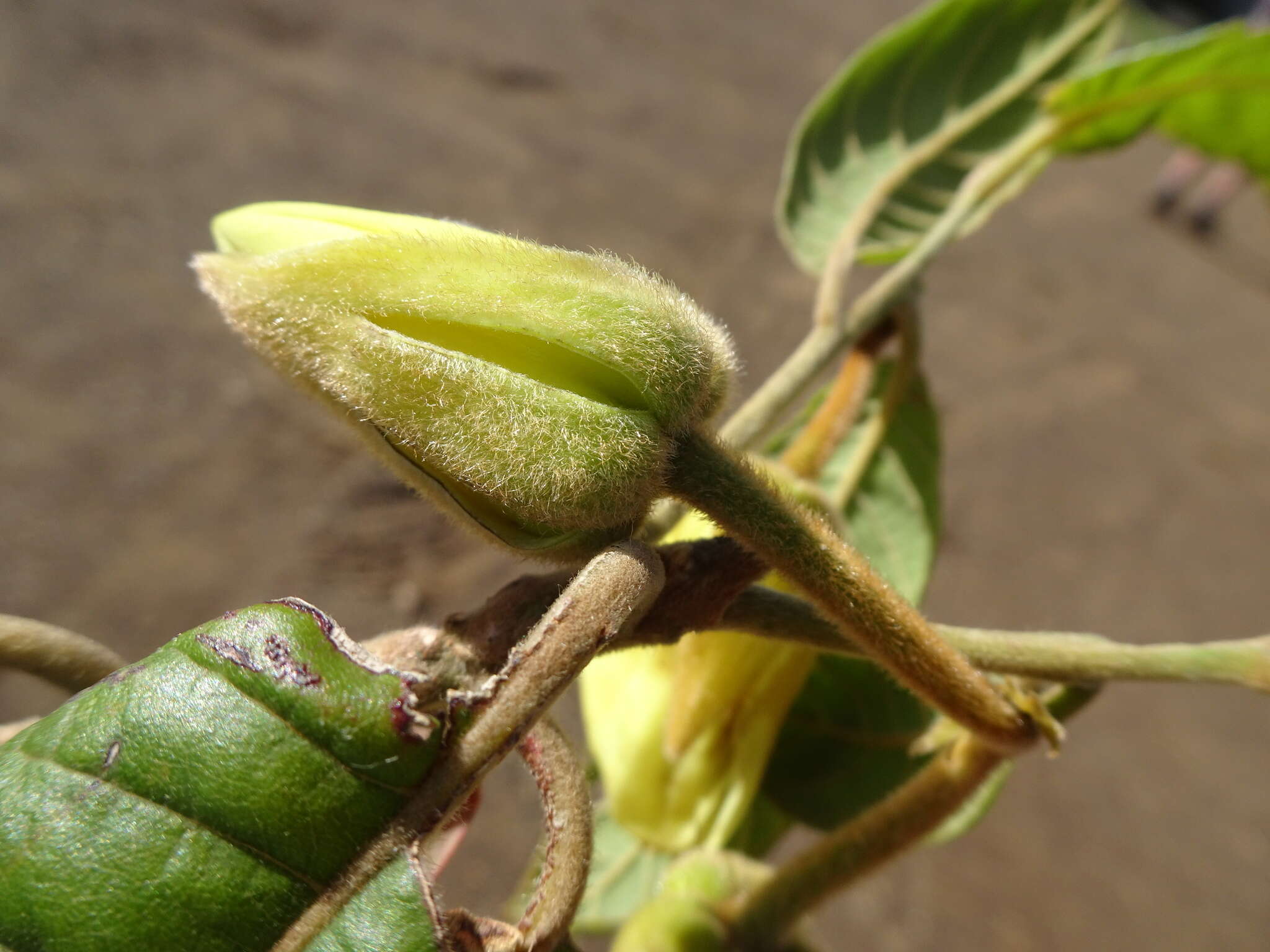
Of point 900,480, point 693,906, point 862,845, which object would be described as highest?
point 900,480

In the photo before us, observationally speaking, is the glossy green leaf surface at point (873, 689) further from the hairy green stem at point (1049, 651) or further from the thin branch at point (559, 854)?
the thin branch at point (559, 854)

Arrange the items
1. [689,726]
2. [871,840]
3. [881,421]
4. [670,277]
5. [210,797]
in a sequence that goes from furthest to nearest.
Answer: [670,277] < [881,421] < [689,726] < [871,840] < [210,797]

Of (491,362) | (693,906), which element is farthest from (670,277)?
(491,362)

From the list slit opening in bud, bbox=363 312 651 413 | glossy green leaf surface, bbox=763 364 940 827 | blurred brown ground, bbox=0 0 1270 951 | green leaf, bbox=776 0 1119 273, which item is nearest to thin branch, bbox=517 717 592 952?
slit opening in bud, bbox=363 312 651 413

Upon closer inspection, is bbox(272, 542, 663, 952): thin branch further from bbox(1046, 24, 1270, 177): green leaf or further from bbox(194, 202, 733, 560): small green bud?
bbox(1046, 24, 1270, 177): green leaf

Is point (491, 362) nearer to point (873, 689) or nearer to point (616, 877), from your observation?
point (873, 689)

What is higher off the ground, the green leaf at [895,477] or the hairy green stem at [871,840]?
the green leaf at [895,477]

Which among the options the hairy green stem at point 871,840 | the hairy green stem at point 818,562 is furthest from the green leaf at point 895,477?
the hairy green stem at point 818,562
